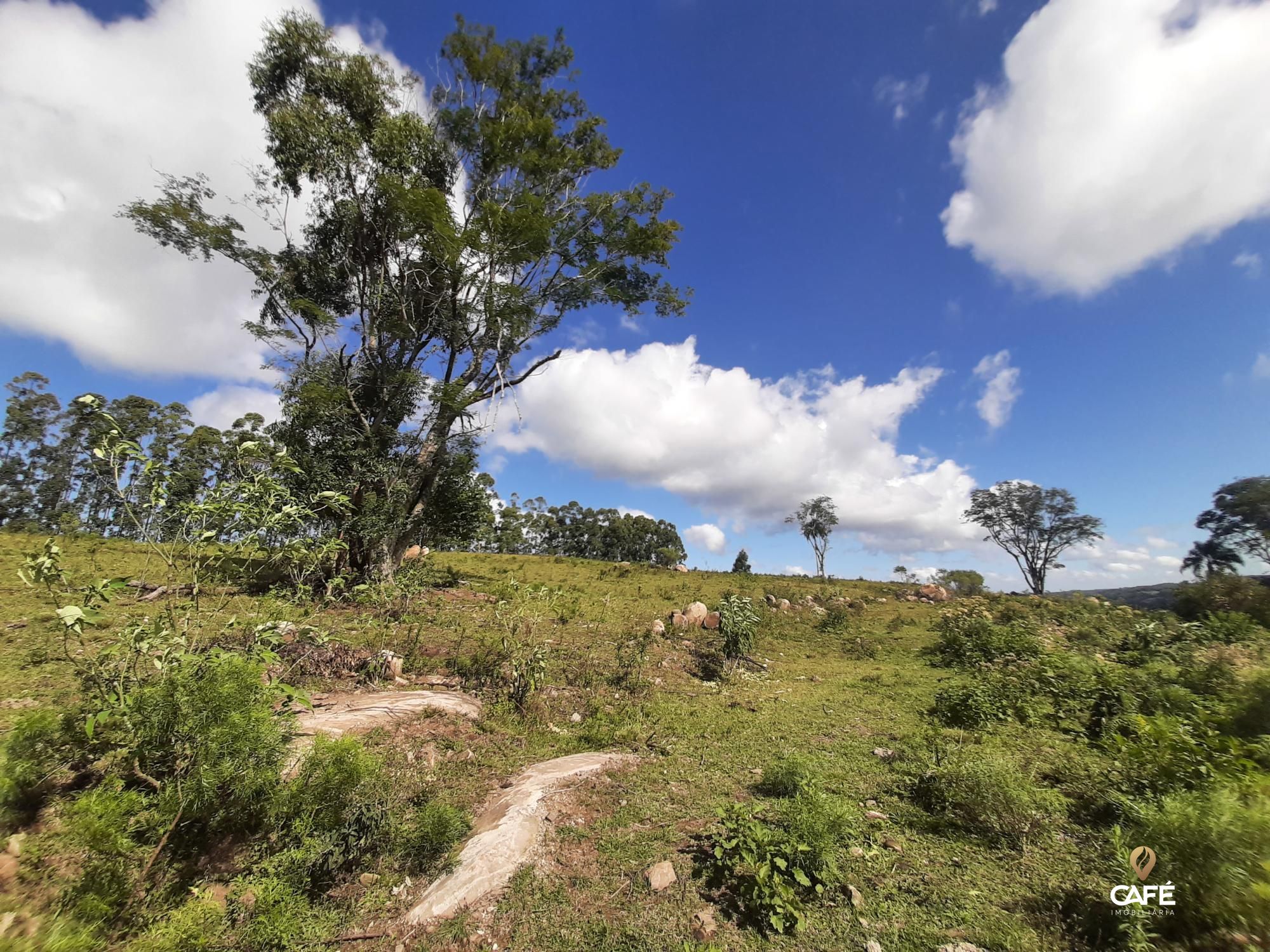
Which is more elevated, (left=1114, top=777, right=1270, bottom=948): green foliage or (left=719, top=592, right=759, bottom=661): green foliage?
(left=719, top=592, right=759, bottom=661): green foliage

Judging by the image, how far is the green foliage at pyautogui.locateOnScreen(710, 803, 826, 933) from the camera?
351 centimetres

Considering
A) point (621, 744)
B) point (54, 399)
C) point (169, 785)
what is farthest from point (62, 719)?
point (54, 399)

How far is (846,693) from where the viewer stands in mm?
9617

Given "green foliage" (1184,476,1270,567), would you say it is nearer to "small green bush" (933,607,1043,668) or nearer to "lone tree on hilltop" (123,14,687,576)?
"small green bush" (933,607,1043,668)

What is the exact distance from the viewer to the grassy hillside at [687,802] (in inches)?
129

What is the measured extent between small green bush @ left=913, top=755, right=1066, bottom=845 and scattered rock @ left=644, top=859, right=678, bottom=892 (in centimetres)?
280

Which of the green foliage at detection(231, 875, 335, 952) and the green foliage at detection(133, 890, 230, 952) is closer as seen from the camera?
the green foliage at detection(133, 890, 230, 952)

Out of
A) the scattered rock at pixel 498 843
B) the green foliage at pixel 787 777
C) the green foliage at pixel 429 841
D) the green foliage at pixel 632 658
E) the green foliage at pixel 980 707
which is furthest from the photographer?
the green foliage at pixel 632 658

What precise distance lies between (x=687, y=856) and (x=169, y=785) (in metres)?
3.96

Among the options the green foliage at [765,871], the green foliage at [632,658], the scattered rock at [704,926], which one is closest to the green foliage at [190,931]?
the scattered rock at [704,926]

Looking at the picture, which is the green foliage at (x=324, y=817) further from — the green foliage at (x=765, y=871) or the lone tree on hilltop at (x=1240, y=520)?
the lone tree on hilltop at (x=1240, y=520)

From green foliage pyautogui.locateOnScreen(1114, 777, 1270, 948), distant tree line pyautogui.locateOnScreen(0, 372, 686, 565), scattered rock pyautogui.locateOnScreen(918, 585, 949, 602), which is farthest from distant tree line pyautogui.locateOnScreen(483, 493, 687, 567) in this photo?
green foliage pyautogui.locateOnScreen(1114, 777, 1270, 948)

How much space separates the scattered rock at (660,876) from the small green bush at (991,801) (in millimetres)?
2803

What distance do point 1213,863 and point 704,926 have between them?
3.31m
